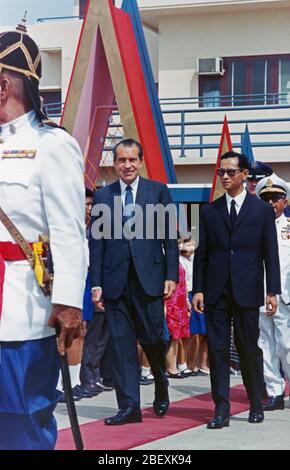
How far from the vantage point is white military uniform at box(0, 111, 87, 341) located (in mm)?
4574

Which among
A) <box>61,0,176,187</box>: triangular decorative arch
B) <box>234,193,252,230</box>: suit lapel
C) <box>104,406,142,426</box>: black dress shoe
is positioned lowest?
<box>104,406,142,426</box>: black dress shoe

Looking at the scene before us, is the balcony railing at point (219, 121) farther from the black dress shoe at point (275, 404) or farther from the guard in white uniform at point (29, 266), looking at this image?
the guard in white uniform at point (29, 266)

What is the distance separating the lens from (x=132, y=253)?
8.65 metres

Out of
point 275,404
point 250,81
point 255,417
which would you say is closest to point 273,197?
point 275,404

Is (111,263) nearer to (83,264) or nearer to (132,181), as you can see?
(132,181)

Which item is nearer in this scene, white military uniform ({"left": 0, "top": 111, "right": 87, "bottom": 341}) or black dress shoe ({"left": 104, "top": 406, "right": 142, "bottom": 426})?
white military uniform ({"left": 0, "top": 111, "right": 87, "bottom": 341})

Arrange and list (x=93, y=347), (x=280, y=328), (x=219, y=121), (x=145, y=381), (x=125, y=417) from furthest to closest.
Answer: (x=219, y=121)
(x=145, y=381)
(x=93, y=347)
(x=280, y=328)
(x=125, y=417)

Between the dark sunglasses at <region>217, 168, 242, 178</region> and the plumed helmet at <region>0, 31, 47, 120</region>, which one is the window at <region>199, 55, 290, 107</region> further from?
the plumed helmet at <region>0, 31, 47, 120</region>

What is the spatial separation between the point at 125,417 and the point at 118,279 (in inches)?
39.4

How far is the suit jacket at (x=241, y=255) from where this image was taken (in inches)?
340

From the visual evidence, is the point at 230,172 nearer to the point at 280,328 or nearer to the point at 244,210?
the point at 244,210

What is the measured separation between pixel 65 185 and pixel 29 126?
1.13 feet

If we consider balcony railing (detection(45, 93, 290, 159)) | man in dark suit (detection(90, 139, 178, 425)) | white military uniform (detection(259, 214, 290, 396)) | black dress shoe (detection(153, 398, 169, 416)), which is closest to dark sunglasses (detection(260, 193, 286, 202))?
white military uniform (detection(259, 214, 290, 396))

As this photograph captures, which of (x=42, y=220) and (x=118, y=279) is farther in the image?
(x=118, y=279)
